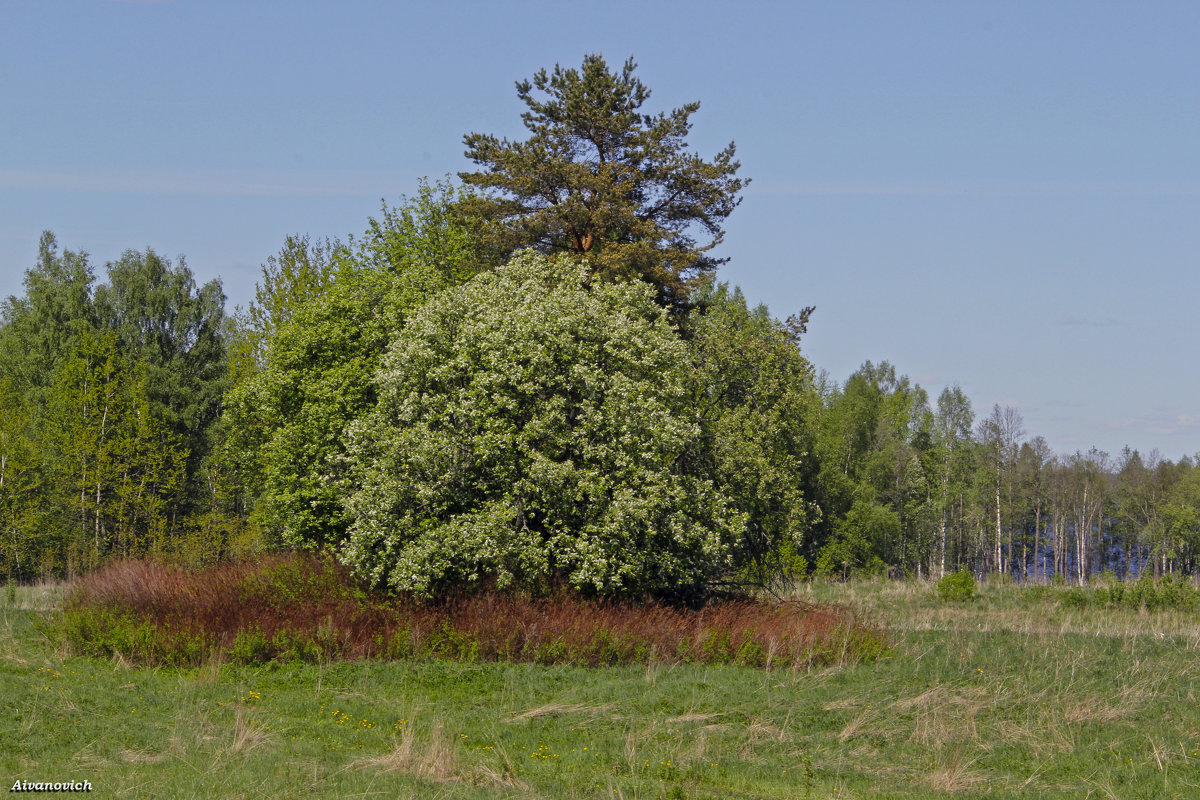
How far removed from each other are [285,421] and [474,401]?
10100mm

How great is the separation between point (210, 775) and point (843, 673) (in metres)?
12.7

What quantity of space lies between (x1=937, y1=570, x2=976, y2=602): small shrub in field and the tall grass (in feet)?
59.5

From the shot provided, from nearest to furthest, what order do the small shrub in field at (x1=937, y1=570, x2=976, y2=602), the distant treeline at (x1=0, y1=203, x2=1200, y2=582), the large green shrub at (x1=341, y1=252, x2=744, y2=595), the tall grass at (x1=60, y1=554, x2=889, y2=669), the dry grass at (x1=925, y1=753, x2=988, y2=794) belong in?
the dry grass at (x1=925, y1=753, x2=988, y2=794) → the tall grass at (x1=60, y1=554, x2=889, y2=669) → the large green shrub at (x1=341, y1=252, x2=744, y2=595) → the distant treeline at (x1=0, y1=203, x2=1200, y2=582) → the small shrub in field at (x1=937, y1=570, x2=976, y2=602)

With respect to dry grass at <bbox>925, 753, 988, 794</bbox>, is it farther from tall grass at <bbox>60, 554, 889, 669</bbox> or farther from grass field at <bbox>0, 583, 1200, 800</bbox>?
tall grass at <bbox>60, 554, 889, 669</bbox>

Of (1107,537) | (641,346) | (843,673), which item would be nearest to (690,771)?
(843,673)

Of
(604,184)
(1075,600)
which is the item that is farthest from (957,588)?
(604,184)

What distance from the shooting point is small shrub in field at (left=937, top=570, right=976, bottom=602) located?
40.3 m

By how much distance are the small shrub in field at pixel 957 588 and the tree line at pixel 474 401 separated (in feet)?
24.6

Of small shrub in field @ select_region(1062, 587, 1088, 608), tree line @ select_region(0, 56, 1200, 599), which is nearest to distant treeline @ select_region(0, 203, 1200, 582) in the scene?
tree line @ select_region(0, 56, 1200, 599)

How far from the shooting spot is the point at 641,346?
84.7 feet

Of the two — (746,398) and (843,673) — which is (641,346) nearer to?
(843,673)

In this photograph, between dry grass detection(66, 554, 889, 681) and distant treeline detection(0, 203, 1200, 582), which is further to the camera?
distant treeline detection(0, 203, 1200, 582)

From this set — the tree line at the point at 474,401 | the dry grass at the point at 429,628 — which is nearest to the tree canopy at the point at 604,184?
the tree line at the point at 474,401

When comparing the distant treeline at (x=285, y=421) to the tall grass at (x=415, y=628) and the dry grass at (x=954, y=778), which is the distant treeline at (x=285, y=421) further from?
the dry grass at (x=954, y=778)
